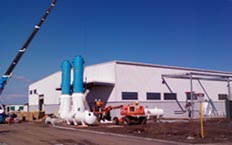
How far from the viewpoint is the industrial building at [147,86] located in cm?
4250

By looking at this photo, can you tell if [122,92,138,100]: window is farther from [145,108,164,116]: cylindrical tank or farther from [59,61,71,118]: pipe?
[59,61,71,118]: pipe

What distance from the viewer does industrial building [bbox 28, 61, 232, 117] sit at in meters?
42.5

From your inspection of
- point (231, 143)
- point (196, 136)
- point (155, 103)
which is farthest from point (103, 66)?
point (231, 143)

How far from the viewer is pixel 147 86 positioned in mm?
44938

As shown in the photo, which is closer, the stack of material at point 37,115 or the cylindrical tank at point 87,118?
the cylindrical tank at point 87,118

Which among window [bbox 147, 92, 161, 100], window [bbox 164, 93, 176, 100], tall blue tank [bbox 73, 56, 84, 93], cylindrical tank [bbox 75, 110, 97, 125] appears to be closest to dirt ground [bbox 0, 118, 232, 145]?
cylindrical tank [bbox 75, 110, 97, 125]

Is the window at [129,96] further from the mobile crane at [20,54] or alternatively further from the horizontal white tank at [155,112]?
the mobile crane at [20,54]

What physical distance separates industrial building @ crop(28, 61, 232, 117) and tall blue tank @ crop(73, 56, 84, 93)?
2061 millimetres

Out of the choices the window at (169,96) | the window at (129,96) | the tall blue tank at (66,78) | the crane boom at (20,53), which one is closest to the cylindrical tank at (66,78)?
the tall blue tank at (66,78)

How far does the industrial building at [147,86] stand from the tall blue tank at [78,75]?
6.76 ft

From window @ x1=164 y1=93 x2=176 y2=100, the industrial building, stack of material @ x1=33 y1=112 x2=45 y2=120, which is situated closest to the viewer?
the industrial building

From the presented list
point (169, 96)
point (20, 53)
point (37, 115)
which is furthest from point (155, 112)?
point (20, 53)

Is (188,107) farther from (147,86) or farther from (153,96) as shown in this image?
(147,86)

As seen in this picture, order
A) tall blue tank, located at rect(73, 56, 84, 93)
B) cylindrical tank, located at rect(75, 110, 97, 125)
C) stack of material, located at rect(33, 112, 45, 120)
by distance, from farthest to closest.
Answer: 1. stack of material, located at rect(33, 112, 45, 120)
2. tall blue tank, located at rect(73, 56, 84, 93)
3. cylindrical tank, located at rect(75, 110, 97, 125)
